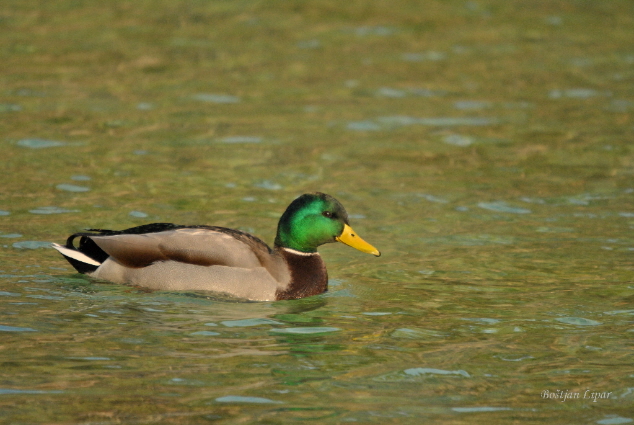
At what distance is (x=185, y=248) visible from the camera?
28.0 feet

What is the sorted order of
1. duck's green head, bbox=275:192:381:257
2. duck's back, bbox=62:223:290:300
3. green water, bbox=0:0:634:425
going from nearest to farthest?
green water, bbox=0:0:634:425, duck's back, bbox=62:223:290:300, duck's green head, bbox=275:192:381:257

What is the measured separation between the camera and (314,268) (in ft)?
28.8

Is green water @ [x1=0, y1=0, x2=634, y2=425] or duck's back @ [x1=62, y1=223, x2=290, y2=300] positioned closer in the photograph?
green water @ [x1=0, y1=0, x2=634, y2=425]

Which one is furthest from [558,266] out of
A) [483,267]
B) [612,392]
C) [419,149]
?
[419,149]

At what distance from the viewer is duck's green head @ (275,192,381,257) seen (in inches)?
345

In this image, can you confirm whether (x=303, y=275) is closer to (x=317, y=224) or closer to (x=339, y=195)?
(x=317, y=224)

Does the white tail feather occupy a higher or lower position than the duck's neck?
higher

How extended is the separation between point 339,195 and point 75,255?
11.9 feet

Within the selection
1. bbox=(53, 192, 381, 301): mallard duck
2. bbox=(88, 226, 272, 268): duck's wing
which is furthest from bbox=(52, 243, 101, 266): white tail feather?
bbox=(88, 226, 272, 268): duck's wing

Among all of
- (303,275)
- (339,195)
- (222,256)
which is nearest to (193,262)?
(222,256)

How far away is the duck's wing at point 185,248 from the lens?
8531 mm

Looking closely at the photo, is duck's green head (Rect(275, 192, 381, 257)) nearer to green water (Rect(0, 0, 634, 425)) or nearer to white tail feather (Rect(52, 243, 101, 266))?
green water (Rect(0, 0, 634, 425))

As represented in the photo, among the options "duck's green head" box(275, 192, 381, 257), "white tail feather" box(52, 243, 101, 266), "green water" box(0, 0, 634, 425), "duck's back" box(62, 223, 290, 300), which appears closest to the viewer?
"green water" box(0, 0, 634, 425)

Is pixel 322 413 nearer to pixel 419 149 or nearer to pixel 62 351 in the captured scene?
pixel 62 351
